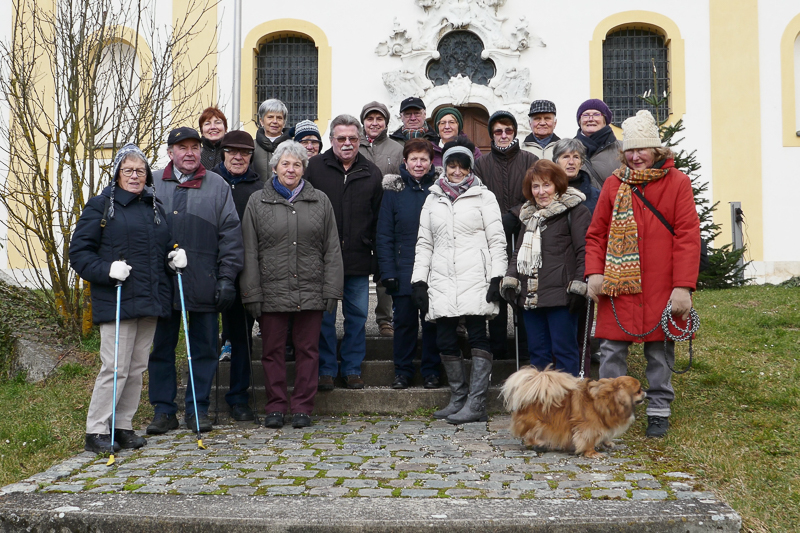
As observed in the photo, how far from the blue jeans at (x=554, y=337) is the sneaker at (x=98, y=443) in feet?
9.46

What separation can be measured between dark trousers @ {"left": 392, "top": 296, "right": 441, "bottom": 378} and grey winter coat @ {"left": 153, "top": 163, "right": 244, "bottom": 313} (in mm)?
1367

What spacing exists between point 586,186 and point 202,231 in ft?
9.33

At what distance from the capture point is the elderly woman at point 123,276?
5035 mm

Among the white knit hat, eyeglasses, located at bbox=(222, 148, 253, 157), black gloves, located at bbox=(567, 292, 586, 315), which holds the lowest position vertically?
black gloves, located at bbox=(567, 292, 586, 315)

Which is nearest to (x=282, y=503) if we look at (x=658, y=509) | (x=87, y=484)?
(x=87, y=484)

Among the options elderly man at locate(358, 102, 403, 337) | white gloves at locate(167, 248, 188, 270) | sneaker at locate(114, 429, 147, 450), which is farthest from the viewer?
elderly man at locate(358, 102, 403, 337)

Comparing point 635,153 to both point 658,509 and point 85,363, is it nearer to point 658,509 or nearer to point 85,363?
point 658,509

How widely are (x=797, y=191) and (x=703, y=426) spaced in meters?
9.84

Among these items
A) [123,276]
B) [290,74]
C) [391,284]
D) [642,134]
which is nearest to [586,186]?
[642,134]

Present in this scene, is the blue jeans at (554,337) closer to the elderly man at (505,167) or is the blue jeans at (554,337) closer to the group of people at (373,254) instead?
the group of people at (373,254)

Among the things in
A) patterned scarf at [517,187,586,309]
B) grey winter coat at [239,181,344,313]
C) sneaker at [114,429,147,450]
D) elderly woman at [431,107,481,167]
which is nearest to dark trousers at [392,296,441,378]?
grey winter coat at [239,181,344,313]

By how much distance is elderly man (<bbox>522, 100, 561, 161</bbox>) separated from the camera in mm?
6656

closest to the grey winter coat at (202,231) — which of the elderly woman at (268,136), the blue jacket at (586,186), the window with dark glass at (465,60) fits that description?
the elderly woman at (268,136)

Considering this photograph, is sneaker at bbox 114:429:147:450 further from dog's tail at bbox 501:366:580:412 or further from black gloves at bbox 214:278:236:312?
dog's tail at bbox 501:366:580:412
